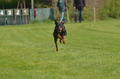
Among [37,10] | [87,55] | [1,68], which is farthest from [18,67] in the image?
[37,10]

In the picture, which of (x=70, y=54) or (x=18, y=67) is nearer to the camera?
(x=18, y=67)

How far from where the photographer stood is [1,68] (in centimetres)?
890

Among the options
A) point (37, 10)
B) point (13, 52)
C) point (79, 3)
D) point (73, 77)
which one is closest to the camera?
point (73, 77)

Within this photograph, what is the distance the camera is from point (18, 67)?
8.95 meters

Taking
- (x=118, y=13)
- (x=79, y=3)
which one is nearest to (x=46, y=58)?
(x=79, y=3)

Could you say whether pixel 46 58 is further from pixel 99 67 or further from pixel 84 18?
pixel 84 18

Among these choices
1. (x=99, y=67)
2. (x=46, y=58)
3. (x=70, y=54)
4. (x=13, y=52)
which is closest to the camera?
(x=99, y=67)

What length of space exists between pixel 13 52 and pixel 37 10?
869 inches

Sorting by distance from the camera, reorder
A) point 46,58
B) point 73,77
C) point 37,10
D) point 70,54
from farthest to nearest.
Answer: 1. point 37,10
2. point 70,54
3. point 46,58
4. point 73,77

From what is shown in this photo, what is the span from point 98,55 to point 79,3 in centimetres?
1811

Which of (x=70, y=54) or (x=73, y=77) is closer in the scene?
(x=73, y=77)

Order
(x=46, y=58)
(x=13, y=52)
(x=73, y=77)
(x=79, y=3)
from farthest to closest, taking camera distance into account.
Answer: (x=79, y=3) → (x=13, y=52) → (x=46, y=58) → (x=73, y=77)

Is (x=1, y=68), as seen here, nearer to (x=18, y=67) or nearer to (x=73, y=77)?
(x=18, y=67)

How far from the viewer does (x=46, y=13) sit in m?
34.4
